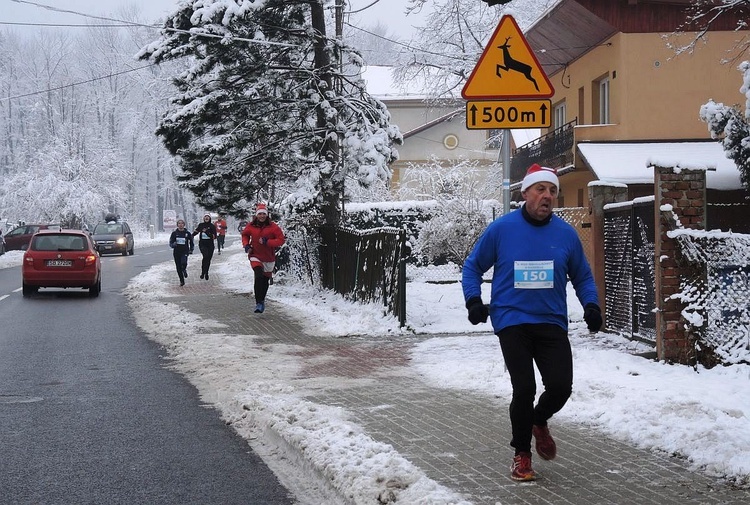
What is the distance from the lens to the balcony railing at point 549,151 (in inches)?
1048

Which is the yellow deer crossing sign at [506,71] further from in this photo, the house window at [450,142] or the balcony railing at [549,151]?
the house window at [450,142]

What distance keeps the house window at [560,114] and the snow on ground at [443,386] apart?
15244 millimetres

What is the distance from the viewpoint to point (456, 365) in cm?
1068

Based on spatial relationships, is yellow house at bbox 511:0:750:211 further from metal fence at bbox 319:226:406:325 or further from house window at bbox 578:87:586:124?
metal fence at bbox 319:226:406:325

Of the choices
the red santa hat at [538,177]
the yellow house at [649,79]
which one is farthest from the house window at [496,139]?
the red santa hat at [538,177]

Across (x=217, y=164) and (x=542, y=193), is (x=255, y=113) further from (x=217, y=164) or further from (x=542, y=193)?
(x=542, y=193)

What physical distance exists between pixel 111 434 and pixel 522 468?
3392 millimetres

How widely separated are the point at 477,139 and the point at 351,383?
4351 centimetres

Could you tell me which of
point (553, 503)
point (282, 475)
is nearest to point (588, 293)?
point (553, 503)

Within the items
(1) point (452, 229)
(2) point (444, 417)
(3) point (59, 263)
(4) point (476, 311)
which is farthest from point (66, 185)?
(4) point (476, 311)

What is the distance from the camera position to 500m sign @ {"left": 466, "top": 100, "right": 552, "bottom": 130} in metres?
8.75

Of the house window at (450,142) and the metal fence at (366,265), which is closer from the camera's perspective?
the metal fence at (366,265)

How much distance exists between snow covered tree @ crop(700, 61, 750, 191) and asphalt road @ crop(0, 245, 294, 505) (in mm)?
8557

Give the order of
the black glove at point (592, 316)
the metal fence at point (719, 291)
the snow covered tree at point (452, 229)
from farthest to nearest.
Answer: the snow covered tree at point (452, 229) → the metal fence at point (719, 291) → the black glove at point (592, 316)
